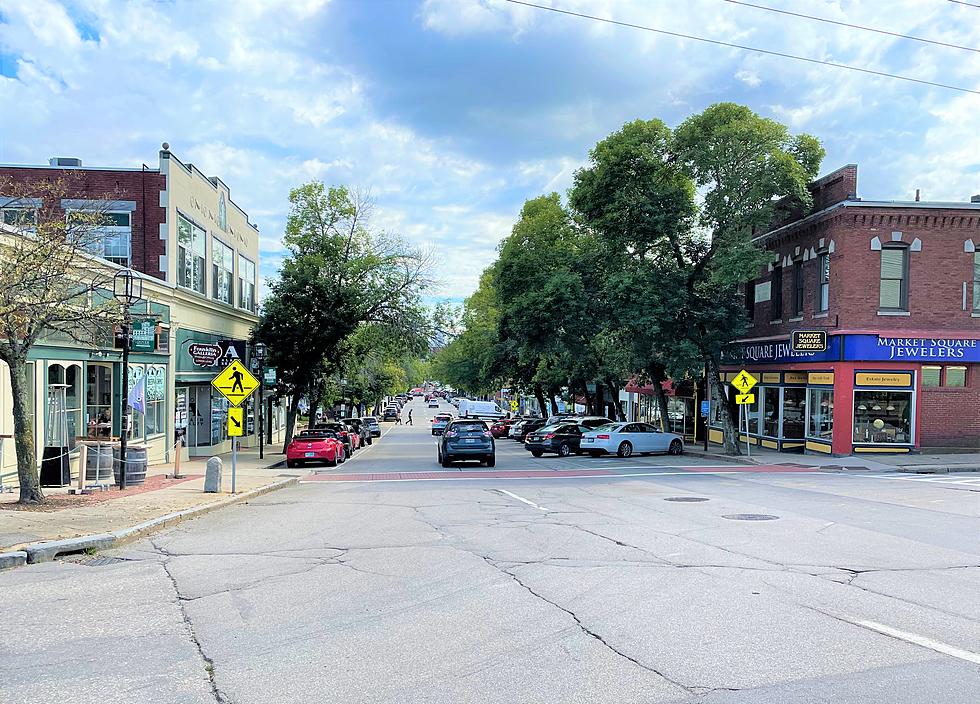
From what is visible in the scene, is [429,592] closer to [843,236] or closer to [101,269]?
[101,269]

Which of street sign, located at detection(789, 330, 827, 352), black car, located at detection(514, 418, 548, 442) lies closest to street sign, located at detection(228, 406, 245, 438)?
street sign, located at detection(789, 330, 827, 352)

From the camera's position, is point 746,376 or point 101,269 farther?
point 746,376

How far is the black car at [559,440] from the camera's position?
33.6 metres

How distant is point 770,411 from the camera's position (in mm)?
34250

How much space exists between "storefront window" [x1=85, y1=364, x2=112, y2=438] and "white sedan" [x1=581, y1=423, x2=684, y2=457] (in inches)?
713

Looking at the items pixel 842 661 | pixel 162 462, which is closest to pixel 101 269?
pixel 162 462

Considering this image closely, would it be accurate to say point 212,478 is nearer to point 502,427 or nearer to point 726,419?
point 726,419

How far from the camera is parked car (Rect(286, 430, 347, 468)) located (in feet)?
95.7

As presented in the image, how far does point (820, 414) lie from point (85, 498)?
25667 mm

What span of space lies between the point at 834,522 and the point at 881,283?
725 inches

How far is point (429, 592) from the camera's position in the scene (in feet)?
27.2

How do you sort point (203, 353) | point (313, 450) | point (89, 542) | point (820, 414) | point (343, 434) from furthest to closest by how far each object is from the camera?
point (343, 434) → point (820, 414) → point (313, 450) → point (203, 353) → point (89, 542)

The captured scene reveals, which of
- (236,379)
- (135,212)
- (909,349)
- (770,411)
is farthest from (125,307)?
(770,411)

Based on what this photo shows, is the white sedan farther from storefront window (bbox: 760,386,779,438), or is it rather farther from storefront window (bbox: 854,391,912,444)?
storefront window (bbox: 854,391,912,444)
